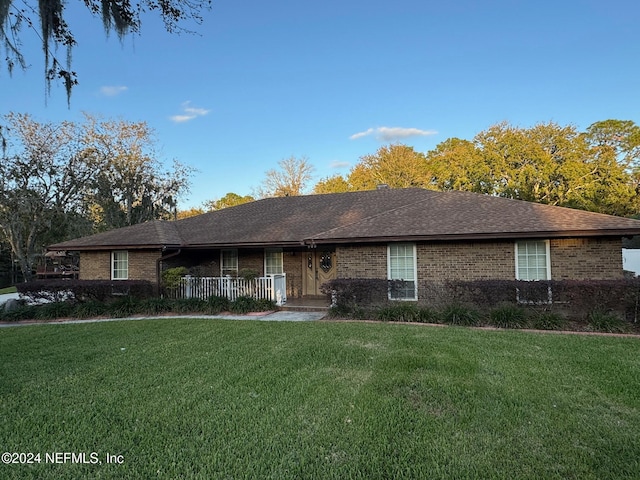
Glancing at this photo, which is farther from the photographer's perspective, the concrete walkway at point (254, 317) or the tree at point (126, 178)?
the tree at point (126, 178)

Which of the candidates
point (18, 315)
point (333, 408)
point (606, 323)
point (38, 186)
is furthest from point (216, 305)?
point (38, 186)

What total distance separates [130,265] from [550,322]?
13442mm

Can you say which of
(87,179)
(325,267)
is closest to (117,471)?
(325,267)

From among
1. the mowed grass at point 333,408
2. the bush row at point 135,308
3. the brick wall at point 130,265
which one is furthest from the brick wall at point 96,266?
the mowed grass at point 333,408

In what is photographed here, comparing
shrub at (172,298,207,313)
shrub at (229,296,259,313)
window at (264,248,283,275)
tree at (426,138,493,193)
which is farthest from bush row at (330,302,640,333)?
tree at (426,138,493,193)

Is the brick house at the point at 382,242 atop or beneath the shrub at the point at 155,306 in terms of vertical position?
atop

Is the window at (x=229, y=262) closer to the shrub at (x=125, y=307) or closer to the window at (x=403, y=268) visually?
the shrub at (x=125, y=307)

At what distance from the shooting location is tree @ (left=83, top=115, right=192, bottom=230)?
2809 centimetres

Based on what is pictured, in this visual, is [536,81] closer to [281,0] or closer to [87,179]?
[281,0]

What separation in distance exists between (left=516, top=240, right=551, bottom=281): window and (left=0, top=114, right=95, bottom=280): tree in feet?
91.7

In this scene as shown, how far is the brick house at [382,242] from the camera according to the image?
9.75 metres

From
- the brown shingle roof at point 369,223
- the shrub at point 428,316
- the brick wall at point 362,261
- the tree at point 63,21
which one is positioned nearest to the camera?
the tree at point 63,21

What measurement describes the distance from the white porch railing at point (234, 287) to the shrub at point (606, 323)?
326 inches

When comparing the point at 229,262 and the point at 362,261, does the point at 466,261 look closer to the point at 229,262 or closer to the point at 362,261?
the point at 362,261
